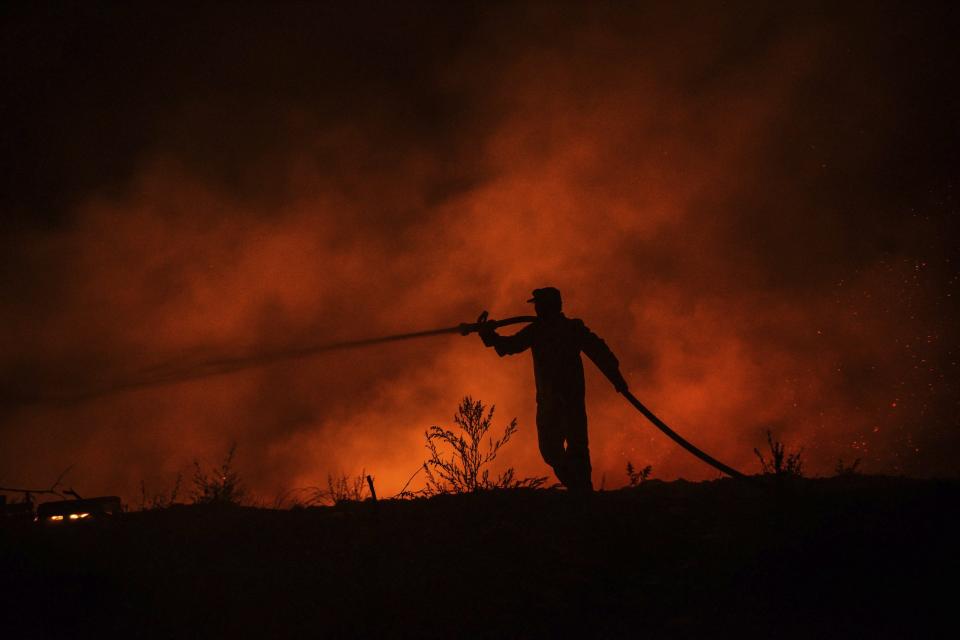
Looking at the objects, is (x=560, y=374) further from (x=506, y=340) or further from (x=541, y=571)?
(x=541, y=571)

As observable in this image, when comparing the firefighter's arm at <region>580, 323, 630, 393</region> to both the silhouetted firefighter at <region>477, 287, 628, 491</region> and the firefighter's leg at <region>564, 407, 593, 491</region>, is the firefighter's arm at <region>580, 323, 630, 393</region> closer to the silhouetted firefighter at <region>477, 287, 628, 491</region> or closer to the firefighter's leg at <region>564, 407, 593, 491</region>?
the silhouetted firefighter at <region>477, 287, 628, 491</region>

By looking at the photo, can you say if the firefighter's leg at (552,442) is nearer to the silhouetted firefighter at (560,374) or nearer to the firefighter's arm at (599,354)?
the silhouetted firefighter at (560,374)

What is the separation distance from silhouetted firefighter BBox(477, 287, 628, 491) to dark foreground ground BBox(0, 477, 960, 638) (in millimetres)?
1430

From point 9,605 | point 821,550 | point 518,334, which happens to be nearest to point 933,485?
point 821,550

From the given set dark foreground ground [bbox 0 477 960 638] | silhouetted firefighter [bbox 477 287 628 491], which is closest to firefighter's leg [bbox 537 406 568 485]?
silhouetted firefighter [bbox 477 287 628 491]

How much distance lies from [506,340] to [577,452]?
1.72 m

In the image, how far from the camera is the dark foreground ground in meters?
4.89

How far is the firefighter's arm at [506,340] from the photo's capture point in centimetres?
953

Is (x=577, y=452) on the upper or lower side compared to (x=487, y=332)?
lower

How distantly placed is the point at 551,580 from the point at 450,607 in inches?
30.7

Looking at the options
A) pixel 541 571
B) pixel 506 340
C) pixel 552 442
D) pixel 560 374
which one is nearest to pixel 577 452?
pixel 552 442

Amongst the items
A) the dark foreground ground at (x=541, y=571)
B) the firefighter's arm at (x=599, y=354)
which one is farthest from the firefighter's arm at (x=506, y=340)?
the dark foreground ground at (x=541, y=571)

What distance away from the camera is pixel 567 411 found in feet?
29.3

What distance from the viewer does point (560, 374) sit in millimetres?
9070
